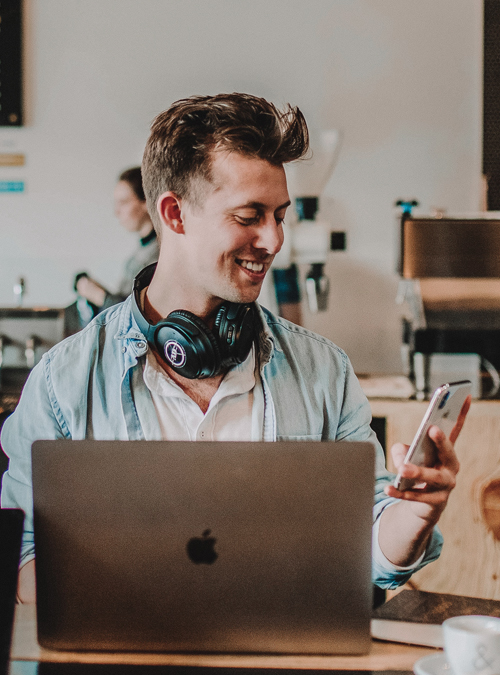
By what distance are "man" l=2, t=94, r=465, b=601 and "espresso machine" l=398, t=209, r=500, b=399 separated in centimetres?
100

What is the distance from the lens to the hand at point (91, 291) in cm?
277

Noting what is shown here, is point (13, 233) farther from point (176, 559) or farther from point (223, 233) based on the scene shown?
point (176, 559)

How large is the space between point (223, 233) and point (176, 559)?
27.8 inches

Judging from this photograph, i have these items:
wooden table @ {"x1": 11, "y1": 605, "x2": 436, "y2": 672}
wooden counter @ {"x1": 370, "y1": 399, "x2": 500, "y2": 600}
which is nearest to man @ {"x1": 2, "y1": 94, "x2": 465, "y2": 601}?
wooden table @ {"x1": 11, "y1": 605, "x2": 436, "y2": 672}

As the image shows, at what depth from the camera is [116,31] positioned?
3.07 metres

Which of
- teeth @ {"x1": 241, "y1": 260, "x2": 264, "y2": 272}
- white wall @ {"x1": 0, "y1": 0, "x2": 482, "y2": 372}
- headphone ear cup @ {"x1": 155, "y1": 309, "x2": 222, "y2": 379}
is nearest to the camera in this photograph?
headphone ear cup @ {"x1": 155, "y1": 309, "x2": 222, "y2": 379}

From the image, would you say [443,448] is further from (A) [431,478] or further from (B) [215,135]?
(B) [215,135]

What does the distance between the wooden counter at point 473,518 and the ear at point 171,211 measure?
3.97 feet

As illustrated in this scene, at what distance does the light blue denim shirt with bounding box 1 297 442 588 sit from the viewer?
134cm

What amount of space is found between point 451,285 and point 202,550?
5.92ft

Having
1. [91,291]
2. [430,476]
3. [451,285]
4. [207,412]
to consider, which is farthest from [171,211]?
[91,291]

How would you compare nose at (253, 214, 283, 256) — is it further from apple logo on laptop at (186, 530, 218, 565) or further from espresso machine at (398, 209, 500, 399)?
espresso machine at (398, 209, 500, 399)

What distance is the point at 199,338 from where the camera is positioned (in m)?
1.25

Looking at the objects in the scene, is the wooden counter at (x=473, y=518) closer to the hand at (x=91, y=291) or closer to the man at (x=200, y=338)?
the man at (x=200, y=338)
